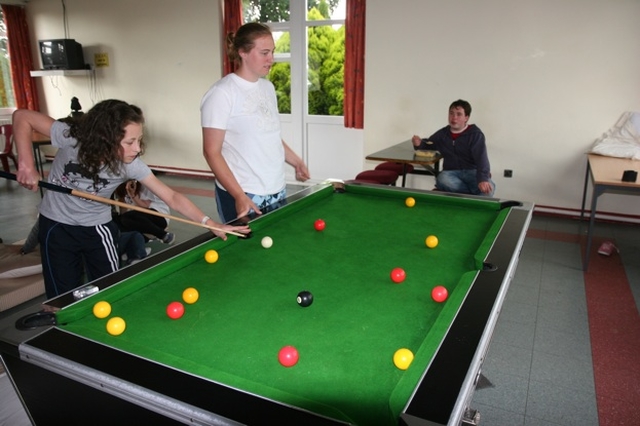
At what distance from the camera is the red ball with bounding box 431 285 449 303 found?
1468 mm

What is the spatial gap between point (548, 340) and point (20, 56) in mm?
9303

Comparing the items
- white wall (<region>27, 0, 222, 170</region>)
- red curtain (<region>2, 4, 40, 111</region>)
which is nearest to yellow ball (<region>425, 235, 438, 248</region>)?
white wall (<region>27, 0, 222, 170</region>)

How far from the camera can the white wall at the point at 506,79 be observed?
175 inches

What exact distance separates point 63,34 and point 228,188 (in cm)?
731

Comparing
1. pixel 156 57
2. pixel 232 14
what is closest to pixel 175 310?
pixel 232 14

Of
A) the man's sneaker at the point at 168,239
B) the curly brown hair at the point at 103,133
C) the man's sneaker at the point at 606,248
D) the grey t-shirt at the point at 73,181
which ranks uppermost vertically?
the curly brown hair at the point at 103,133

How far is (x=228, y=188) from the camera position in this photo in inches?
86.0

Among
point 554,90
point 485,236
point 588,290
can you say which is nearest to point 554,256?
point 588,290

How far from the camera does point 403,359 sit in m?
1.12

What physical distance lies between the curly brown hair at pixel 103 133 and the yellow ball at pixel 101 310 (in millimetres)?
733

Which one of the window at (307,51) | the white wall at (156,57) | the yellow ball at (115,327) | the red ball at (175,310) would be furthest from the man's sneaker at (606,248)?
the white wall at (156,57)

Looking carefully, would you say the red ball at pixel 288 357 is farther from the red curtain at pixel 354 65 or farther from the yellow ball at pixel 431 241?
the red curtain at pixel 354 65

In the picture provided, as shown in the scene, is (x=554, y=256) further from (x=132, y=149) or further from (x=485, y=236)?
(x=132, y=149)

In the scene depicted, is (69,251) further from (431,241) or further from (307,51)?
(307,51)
